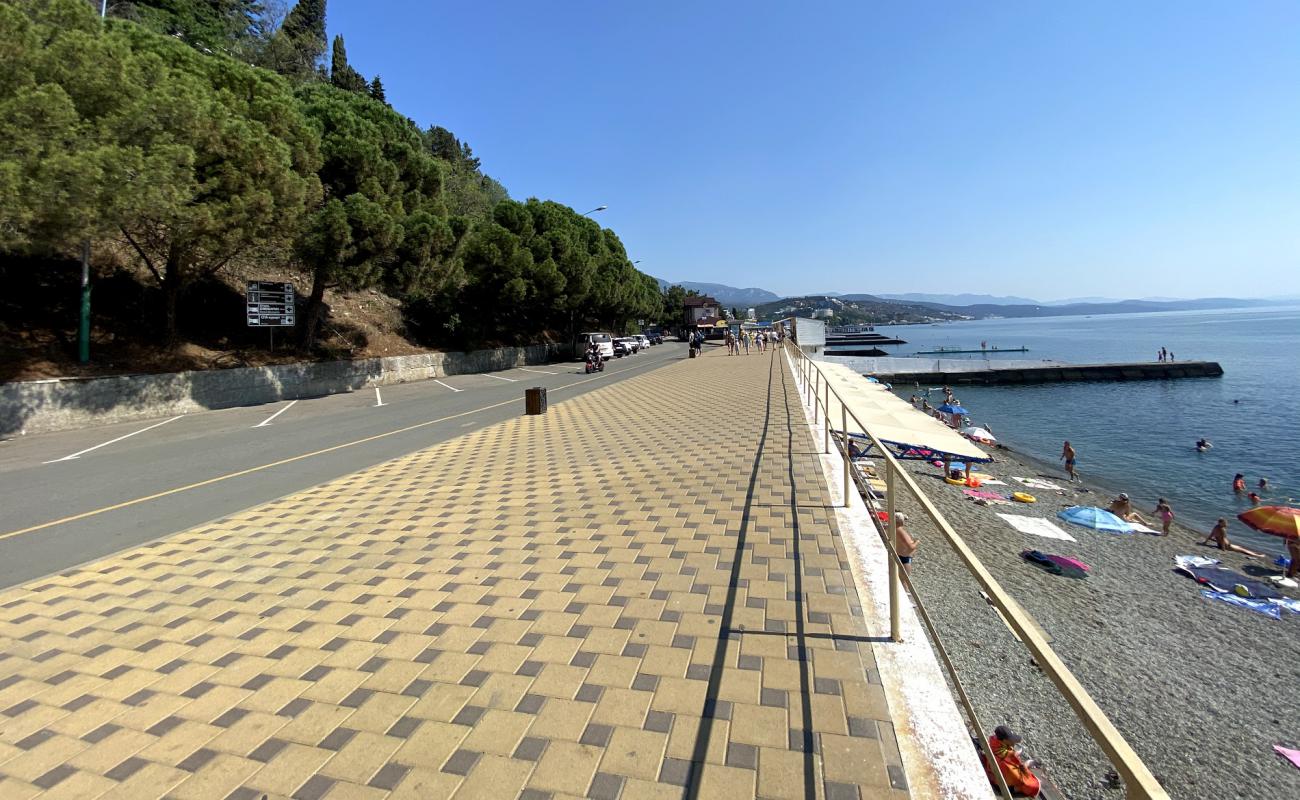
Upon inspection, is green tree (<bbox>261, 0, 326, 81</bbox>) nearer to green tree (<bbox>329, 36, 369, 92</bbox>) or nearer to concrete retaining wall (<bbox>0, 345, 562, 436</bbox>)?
green tree (<bbox>329, 36, 369, 92</bbox>)

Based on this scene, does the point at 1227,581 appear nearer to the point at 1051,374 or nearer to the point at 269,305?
the point at 269,305

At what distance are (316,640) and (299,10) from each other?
294 feet

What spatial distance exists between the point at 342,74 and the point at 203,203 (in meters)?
54.2

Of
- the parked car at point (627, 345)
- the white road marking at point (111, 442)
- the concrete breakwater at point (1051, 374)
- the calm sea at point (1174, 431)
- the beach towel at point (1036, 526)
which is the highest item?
the parked car at point (627, 345)

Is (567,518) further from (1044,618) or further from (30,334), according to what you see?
(30,334)

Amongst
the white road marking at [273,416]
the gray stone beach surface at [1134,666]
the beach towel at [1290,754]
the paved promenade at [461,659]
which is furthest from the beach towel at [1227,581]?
the white road marking at [273,416]

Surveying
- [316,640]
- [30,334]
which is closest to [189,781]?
[316,640]

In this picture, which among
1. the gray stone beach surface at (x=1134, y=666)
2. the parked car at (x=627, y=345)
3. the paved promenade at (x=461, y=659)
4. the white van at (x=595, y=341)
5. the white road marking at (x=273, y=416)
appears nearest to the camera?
the paved promenade at (x=461, y=659)

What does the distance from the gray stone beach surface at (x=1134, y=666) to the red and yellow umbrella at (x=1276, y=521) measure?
1151 mm

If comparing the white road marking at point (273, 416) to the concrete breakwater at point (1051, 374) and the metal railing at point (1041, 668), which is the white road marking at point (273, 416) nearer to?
the metal railing at point (1041, 668)

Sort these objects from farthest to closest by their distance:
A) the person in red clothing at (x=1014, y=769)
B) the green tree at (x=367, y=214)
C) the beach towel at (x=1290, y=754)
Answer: the green tree at (x=367, y=214)
the beach towel at (x=1290, y=754)
the person in red clothing at (x=1014, y=769)

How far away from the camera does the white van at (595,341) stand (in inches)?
1284

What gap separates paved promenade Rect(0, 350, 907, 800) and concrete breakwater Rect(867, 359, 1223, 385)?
49.5 m

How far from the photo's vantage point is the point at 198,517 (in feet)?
20.2
